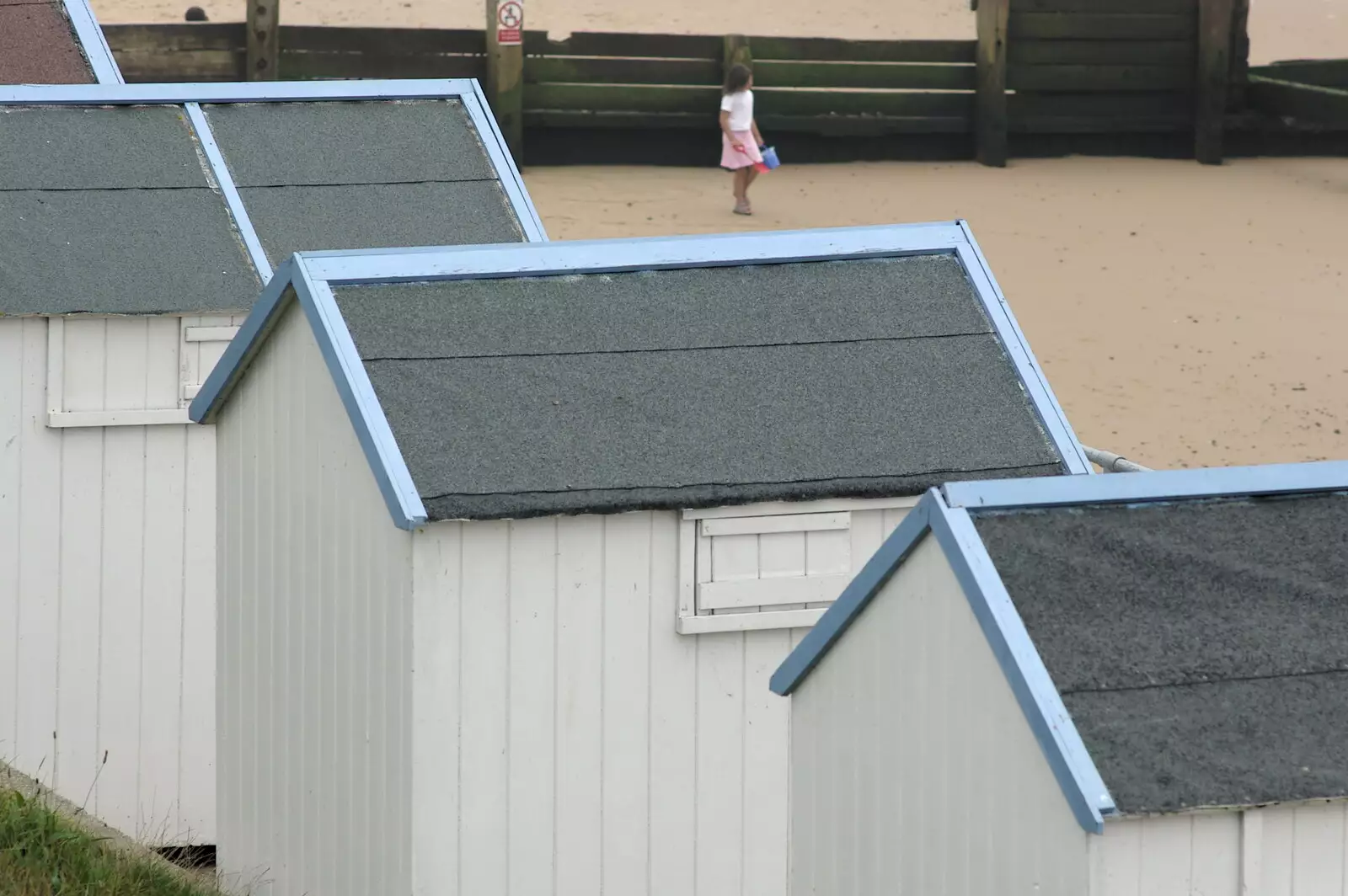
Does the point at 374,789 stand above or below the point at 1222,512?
below

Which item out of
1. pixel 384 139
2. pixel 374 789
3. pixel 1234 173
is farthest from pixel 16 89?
pixel 1234 173

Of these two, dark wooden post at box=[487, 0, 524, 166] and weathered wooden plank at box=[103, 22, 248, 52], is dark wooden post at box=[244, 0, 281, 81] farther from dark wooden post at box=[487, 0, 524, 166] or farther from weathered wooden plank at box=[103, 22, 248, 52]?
dark wooden post at box=[487, 0, 524, 166]

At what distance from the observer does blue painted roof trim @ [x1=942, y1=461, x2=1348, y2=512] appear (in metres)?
3.41

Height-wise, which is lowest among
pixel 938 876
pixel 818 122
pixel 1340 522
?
pixel 938 876

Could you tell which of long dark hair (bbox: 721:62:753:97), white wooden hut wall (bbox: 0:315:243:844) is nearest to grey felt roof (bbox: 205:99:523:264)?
white wooden hut wall (bbox: 0:315:243:844)

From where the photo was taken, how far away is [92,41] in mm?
8711

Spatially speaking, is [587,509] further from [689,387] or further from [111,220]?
[111,220]

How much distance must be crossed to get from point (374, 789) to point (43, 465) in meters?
2.30

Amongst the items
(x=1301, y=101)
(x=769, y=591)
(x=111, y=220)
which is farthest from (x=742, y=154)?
(x=769, y=591)

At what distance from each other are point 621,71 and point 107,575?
12.6 m

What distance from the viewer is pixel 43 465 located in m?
6.78

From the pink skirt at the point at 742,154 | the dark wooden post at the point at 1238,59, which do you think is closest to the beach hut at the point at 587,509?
the pink skirt at the point at 742,154

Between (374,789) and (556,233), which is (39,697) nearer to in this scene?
(374,789)

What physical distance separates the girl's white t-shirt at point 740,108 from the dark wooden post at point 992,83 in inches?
113
